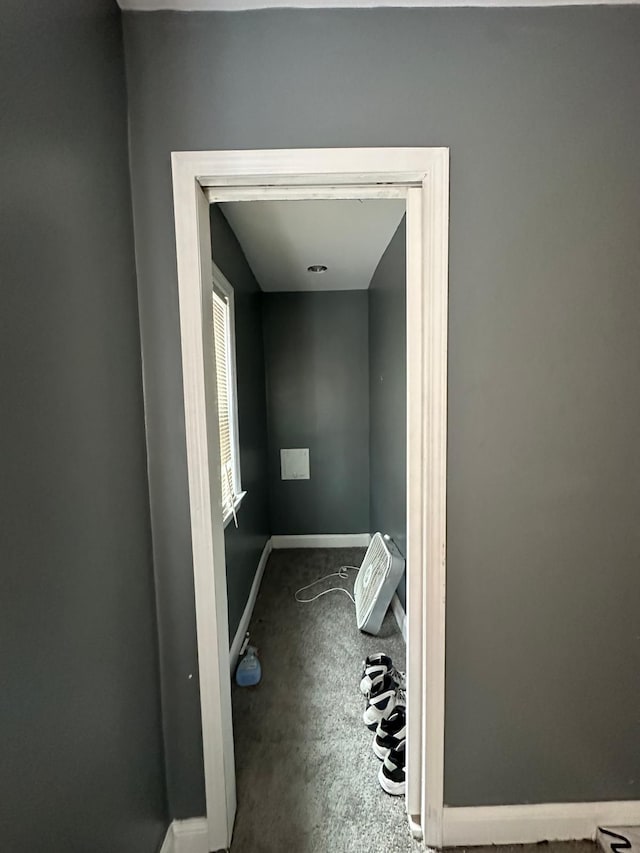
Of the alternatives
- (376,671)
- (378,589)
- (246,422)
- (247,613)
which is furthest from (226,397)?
(376,671)

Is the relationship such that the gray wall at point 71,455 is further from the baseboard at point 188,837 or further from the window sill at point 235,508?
the window sill at point 235,508

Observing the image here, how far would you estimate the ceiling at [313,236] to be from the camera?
1991 millimetres

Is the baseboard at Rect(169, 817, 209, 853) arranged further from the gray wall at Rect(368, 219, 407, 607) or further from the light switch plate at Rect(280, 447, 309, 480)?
the light switch plate at Rect(280, 447, 309, 480)

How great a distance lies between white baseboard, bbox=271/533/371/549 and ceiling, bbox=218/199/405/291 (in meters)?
2.44

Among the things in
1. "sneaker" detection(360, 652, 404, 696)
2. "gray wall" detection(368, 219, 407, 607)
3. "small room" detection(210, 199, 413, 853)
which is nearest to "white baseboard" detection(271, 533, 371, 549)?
"small room" detection(210, 199, 413, 853)

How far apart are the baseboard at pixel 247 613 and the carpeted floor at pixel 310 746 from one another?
0.26 feet

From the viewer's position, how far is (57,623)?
73 centimetres

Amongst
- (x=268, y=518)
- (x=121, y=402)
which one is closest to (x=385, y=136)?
(x=121, y=402)

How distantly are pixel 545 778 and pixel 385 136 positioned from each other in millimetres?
2014

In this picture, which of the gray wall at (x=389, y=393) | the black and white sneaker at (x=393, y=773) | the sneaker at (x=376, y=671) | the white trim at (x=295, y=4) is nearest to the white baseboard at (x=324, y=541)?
the gray wall at (x=389, y=393)

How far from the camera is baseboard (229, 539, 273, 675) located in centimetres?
210

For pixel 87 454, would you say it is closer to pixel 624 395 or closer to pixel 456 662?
pixel 456 662

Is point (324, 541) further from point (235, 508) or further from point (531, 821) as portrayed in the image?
point (531, 821)

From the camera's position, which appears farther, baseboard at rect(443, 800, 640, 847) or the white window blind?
the white window blind
